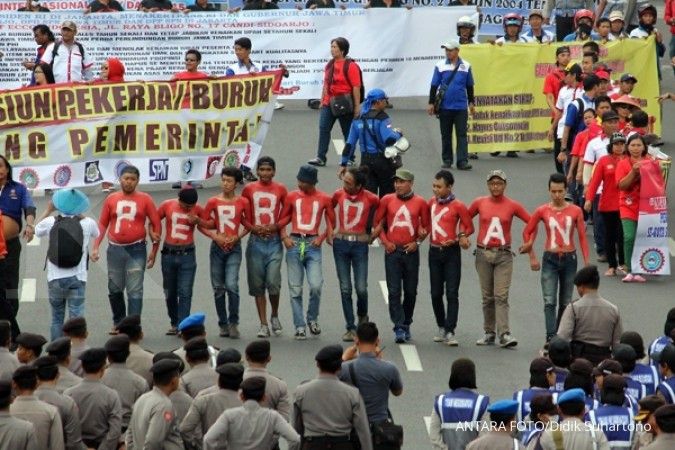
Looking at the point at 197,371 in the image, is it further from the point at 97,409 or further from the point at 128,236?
the point at 128,236

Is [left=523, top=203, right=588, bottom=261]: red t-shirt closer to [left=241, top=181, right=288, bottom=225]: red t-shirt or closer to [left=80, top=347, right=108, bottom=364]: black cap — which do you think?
[left=241, top=181, right=288, bottom=225]: red t-shirt

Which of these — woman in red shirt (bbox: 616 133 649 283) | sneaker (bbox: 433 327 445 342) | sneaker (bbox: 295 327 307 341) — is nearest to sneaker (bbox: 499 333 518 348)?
sneaker (bbox: 433 327 445 342)

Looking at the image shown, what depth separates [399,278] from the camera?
63.6 feet

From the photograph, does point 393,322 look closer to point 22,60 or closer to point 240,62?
point 240,62

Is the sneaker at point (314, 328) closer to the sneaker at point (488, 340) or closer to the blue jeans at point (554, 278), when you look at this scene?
the sneaker at point (488, 340)

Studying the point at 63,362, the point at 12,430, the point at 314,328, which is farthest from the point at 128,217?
the point at 12,430

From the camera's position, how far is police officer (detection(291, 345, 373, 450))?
538 inches

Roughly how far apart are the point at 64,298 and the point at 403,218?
145 inches

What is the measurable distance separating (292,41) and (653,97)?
564cm

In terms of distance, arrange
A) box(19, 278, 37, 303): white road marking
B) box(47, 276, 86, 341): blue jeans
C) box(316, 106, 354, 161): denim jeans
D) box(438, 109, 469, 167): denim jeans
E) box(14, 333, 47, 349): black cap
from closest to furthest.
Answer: box(14, 333, 47, 349): black cap → box(47, 276, 86, 341): blue jeans → box(19, 278, 37, 303): white road marking → box(316, 106, 354, 161): denim jeans → box(438, 109, 469, 167): denim jeans

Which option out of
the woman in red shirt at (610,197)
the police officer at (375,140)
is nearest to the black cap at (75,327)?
the police officer at (375,140)

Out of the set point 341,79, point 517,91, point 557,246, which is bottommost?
point 557,246

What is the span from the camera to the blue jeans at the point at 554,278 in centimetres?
1919

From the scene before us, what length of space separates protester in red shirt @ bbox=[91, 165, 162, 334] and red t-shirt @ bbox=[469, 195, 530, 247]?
11.4 ft
